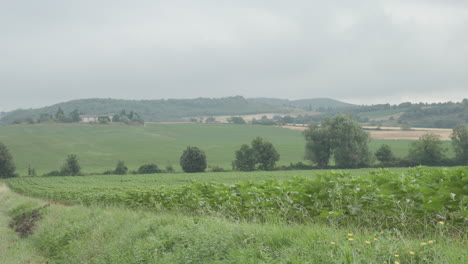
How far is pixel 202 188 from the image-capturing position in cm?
1480

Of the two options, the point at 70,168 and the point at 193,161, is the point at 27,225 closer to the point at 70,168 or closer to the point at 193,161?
the point at 193,161

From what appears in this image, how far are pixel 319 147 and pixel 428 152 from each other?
1962 cm

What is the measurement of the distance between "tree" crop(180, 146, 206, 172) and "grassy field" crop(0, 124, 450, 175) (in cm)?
780

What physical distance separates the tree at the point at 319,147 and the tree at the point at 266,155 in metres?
6.73

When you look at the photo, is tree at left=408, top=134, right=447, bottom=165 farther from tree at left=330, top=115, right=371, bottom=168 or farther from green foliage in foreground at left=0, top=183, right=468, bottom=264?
green foliage in foreground at left=0, top=183, right=468, bottom=264

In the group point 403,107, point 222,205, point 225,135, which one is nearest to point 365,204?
point 222,205

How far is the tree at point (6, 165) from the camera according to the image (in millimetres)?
72744

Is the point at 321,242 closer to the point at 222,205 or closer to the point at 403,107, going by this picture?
the point at 222,205

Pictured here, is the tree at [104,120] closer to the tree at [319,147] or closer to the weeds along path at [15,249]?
the tree at [319,147]

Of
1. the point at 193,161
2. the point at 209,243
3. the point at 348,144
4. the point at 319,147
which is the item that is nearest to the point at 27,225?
the point at 209,243

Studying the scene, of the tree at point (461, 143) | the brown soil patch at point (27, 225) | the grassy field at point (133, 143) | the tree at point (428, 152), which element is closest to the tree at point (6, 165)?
the grassy field at point (133, 143)

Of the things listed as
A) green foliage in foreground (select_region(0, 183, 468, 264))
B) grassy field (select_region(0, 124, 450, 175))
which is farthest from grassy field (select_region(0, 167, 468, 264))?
grassy field (select_region(0, 124, 450, 175))

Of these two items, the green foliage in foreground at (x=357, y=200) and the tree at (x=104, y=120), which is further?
the tree at (x=104, y=120)

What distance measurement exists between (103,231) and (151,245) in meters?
4.01
